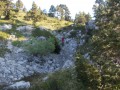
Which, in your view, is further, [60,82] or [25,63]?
[25,63]

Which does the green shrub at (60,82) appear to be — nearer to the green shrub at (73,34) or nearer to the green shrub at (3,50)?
the green shrub at (3,50)

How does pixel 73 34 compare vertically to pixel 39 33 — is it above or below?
below

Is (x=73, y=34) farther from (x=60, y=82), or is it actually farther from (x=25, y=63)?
(x=60, y=82)

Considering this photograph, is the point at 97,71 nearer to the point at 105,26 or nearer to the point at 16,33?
the point at 105,26

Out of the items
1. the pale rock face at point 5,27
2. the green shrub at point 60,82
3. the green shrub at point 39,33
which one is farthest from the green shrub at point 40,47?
the green shrub at point 60,82

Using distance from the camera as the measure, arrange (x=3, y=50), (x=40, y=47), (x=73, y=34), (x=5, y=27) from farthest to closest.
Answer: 1. (x=73, y=34)
2. (x=5, y=27)
3. (x=40, y=47)
4. (x=3, y=50)

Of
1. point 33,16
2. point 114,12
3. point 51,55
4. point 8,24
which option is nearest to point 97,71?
point 114,12

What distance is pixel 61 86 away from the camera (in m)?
28.5

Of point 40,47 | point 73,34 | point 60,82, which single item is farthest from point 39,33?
point 60,82

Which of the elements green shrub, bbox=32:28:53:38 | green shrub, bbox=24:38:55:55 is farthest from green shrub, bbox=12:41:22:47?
green shrub, bbox=32:28:53:38

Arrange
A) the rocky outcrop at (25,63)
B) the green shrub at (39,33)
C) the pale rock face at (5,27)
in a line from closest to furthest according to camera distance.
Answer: the rocky outcrop at (25,63) → the pale rock face at (5,27) → the green shrub at (39,33)

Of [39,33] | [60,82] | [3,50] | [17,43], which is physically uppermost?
[39,33]

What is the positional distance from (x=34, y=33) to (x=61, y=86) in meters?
37.3

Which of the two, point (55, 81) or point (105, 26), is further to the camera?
point (55, 81)
